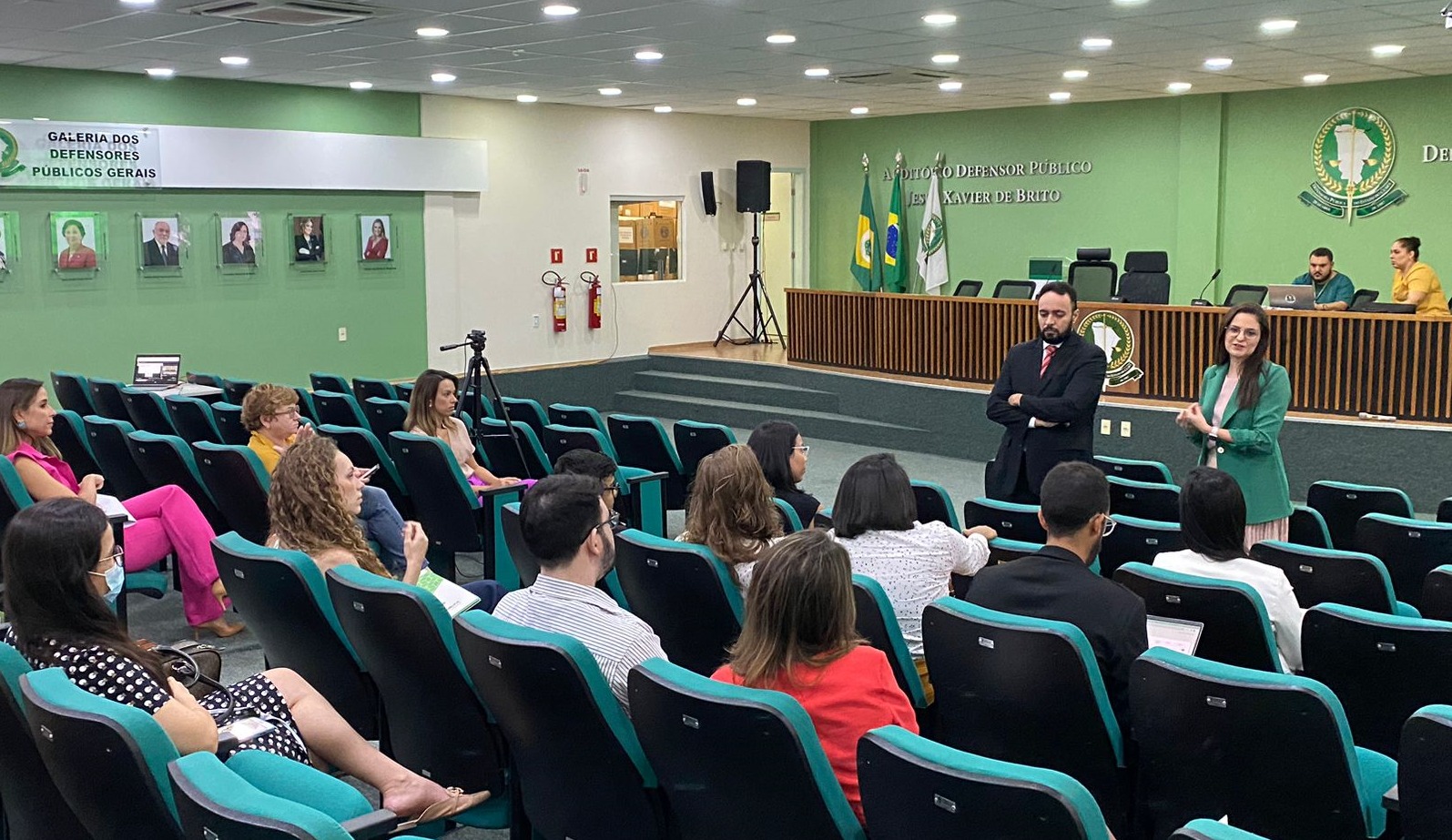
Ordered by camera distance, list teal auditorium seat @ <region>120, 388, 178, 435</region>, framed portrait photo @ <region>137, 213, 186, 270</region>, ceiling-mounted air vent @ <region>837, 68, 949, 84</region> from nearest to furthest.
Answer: teal auditorium seat @ <region>120, 388, 178, 435</region>, ceiling-mounted air vent @ <region>837, 68, 949, 84</region>, framed portrait photo @ <region>137, 213, 186, 270</region>

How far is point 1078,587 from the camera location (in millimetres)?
3268

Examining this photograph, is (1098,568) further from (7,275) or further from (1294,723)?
(7,275)

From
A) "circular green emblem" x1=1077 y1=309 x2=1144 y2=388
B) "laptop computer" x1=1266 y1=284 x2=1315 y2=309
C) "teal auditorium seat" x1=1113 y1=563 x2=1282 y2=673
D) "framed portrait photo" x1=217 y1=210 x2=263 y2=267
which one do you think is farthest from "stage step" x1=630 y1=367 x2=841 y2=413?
"teal auditorium seat" x1=1113 y1=563 x2=1282 y2=673

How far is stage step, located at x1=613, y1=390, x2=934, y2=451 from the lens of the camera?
464 inches

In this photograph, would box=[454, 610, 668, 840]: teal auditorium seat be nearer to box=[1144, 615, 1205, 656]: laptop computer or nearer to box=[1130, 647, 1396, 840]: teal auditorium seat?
box=[1130, 647, 1396, 840]: teal auditorium seat

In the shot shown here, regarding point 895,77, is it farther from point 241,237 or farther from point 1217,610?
point 1217,610

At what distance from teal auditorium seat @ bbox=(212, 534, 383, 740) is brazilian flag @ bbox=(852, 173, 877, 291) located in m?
12.6

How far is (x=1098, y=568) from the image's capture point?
15.6 ft

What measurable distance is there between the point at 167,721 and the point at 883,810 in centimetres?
152

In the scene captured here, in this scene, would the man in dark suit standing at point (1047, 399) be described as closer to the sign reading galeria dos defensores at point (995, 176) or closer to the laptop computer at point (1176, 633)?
the laptop computer at point (1176, 633)

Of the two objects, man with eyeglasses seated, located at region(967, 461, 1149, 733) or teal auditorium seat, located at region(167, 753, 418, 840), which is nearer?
teal auditorium seat, located at region(167, 753, 418, 840)

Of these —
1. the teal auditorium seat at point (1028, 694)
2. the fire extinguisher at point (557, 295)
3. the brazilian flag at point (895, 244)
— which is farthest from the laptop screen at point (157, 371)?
the brazilian flag at point (895, 244)

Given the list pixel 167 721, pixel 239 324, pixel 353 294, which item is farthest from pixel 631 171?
pixel 167 721

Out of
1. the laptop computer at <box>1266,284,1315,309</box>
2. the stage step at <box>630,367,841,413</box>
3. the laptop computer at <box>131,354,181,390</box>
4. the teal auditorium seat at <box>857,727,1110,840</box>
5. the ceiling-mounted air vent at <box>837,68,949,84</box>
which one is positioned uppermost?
the ceiling-mounted air vent at <box>837,68,949,84</box>
